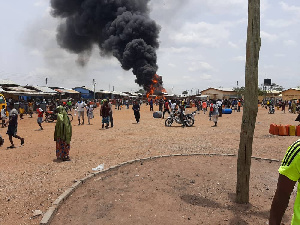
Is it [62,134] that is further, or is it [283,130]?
[283,130]

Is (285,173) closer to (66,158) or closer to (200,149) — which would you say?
(66,158)

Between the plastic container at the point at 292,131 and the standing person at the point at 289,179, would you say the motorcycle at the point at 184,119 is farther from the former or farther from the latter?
the standing person at the point at 289,179

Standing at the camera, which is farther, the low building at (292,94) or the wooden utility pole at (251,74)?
the low building at (292,94)

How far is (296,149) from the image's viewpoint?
1.59 metres

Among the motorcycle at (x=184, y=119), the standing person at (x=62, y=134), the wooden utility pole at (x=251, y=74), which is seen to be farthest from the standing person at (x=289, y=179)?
the motorcycle at (x=184, y=119)

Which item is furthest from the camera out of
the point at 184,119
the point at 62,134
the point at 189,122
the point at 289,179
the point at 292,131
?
the point at 189,122

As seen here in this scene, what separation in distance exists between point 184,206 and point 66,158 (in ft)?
14.6

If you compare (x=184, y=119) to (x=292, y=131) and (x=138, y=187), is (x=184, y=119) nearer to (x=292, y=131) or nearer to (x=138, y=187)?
(x=292, y=131)

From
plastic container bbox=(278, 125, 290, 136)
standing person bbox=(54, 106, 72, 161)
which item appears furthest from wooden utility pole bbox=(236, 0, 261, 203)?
plastic container bbox=(278, 125, 290, 136)

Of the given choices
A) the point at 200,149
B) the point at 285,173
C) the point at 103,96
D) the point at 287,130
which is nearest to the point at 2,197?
the point at 285,173

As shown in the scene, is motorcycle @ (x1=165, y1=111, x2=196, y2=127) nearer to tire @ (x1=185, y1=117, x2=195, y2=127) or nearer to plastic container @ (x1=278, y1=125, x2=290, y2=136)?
tire @ (x1=185, y1=117, x2=195, y2=127)

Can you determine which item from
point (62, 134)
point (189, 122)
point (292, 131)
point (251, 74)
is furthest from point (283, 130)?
point (62, 134)

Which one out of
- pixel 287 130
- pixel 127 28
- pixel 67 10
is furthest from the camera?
pixel 67 10

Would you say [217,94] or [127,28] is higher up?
[127,28]
